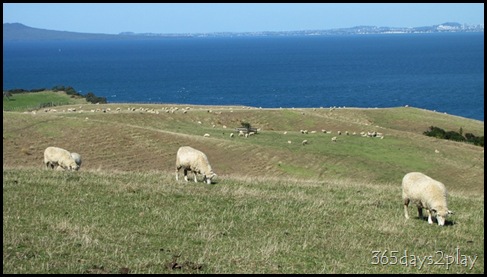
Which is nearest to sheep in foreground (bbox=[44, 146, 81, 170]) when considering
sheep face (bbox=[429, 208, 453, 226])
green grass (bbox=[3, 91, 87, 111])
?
sheep face (bbox=[429, 208, 453, 226])

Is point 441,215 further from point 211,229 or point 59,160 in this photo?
point 59,160

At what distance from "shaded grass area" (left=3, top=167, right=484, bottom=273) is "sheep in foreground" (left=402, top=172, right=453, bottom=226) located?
1.35 ft

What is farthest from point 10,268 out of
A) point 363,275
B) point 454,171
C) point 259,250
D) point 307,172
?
point 454,171

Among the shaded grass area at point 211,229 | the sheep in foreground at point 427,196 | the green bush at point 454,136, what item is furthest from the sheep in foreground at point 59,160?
→ the green bush at point 454,136

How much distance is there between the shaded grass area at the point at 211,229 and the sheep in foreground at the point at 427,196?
412 mm

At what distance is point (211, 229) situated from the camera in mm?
14445

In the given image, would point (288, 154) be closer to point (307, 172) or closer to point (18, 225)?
point (307, 172)

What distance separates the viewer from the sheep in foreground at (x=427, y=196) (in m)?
16.6

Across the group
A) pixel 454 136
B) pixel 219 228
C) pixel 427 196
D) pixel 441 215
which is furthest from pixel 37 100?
pixel 441 215

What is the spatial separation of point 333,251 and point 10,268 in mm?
6080

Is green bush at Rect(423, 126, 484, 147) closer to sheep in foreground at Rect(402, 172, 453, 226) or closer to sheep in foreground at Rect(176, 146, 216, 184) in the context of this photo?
sheep in foreground at Rect(176, 146, 216, 184)

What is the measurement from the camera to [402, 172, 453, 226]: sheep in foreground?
16.6 meters

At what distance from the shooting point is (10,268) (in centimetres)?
1078

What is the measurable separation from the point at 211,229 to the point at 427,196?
592 centimetres
